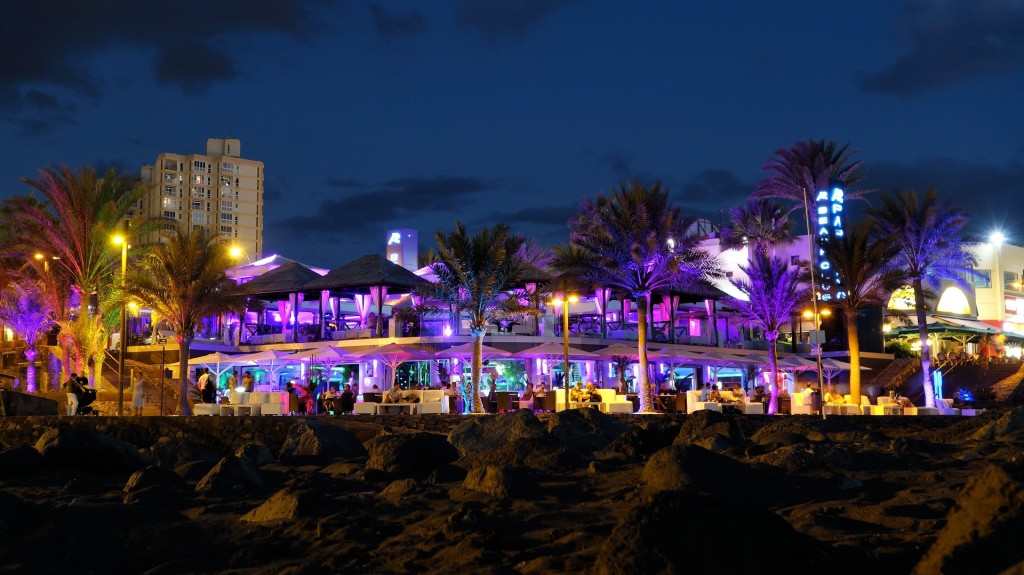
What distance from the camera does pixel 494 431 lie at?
1684 centimetres

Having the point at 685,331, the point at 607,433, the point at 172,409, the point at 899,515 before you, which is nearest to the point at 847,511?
the point at 899,515

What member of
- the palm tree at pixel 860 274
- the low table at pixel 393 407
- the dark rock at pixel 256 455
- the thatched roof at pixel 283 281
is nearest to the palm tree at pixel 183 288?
the low table at pixel 393 407

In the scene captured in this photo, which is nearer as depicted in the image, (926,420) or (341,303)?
(926,420)

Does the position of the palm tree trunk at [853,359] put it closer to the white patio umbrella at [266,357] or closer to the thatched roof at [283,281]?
the white patio umbrella at [266,357]

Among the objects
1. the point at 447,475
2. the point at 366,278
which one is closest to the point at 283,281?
the point at 366,278

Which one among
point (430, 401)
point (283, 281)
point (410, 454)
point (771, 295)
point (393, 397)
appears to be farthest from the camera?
point (283, 281)

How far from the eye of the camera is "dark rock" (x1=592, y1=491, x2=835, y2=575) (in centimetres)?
606

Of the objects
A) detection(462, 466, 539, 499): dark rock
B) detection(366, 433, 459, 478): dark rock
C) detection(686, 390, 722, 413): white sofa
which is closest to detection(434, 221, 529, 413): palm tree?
detection(686, 390, 722, 413): white sofa

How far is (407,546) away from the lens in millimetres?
8352

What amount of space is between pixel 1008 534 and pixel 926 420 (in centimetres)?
2508

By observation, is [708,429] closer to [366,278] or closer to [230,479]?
[230,479]

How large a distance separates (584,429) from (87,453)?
8.25 m

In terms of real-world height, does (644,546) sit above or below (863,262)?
below

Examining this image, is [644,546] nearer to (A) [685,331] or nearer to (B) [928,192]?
(B) [928,192]
